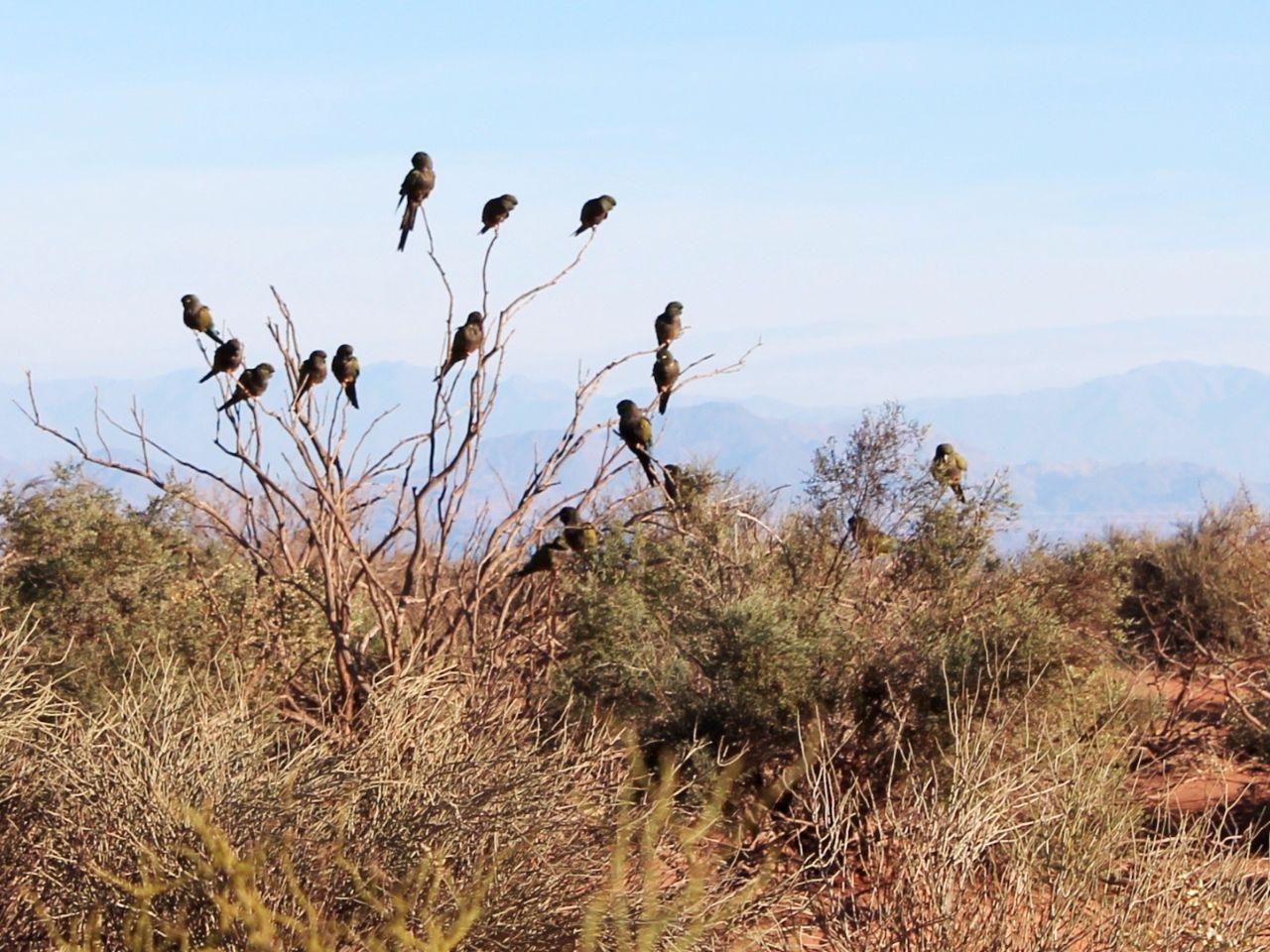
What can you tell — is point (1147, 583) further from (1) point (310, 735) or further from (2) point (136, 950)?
(2) point (136, 950)

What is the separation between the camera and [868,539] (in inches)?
413

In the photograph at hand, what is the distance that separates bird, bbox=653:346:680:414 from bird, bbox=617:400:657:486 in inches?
6.4

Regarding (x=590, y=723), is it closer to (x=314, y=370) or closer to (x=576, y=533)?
(x=576, y=533)

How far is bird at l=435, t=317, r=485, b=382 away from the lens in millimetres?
9039

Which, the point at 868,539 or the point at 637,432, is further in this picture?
the point at 868,539

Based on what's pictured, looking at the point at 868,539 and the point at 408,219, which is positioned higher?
the point at 408,219

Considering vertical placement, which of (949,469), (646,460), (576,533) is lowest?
(576,533)

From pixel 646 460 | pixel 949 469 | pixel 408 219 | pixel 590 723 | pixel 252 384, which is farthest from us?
pixel 949 469

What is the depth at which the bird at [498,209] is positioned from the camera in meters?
9.95

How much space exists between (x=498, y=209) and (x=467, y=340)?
1267mm

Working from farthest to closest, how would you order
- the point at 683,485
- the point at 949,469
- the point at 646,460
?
the point at 949,469, the point at 683,485, the point at 646,460

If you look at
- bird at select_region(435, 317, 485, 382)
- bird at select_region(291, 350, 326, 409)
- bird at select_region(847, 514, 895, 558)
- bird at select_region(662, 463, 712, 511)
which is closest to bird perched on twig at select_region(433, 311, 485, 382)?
bird at select_region(435, 317, 485, 382)

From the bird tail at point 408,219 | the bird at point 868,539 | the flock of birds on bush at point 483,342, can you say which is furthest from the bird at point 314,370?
the bird at point 868,539

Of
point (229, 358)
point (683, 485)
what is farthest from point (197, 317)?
point (683, 485)
